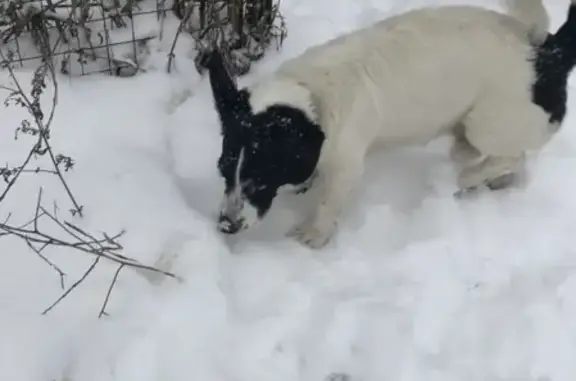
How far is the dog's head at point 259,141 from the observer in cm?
254

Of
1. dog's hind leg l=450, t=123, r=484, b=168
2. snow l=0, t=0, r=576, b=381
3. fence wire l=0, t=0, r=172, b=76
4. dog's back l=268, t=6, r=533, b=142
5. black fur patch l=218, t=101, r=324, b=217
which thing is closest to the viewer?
snow l=0, t=0, r=576, b=381

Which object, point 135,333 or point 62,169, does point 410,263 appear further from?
point 62,169

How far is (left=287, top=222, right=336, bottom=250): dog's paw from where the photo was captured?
283 centimetres

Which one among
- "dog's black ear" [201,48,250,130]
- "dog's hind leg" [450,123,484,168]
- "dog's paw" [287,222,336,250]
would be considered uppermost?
"dog's black ear" [201,48,250,130]

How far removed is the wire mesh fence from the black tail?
1188 millimetres

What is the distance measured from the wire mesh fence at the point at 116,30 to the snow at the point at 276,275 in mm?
207

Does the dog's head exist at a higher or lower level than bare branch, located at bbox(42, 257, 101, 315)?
higher

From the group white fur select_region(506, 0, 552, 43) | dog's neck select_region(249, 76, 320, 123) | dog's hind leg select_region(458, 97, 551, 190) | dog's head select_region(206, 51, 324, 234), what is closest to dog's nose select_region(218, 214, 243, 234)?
dog's head select_region(206, 51, 324, 234)

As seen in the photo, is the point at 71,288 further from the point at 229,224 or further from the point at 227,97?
the point at 227,97

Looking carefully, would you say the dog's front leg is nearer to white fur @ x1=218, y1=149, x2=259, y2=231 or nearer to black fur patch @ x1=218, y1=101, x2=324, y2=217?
black fur patch @ x1=218, y1=101, x2=324, y2=217

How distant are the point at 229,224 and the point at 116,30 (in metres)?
1.38

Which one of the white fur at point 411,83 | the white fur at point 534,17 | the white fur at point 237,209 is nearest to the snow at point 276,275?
the white fur at point 237,209

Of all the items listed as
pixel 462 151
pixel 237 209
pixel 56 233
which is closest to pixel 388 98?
pixel 462 151

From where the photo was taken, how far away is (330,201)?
284cm
